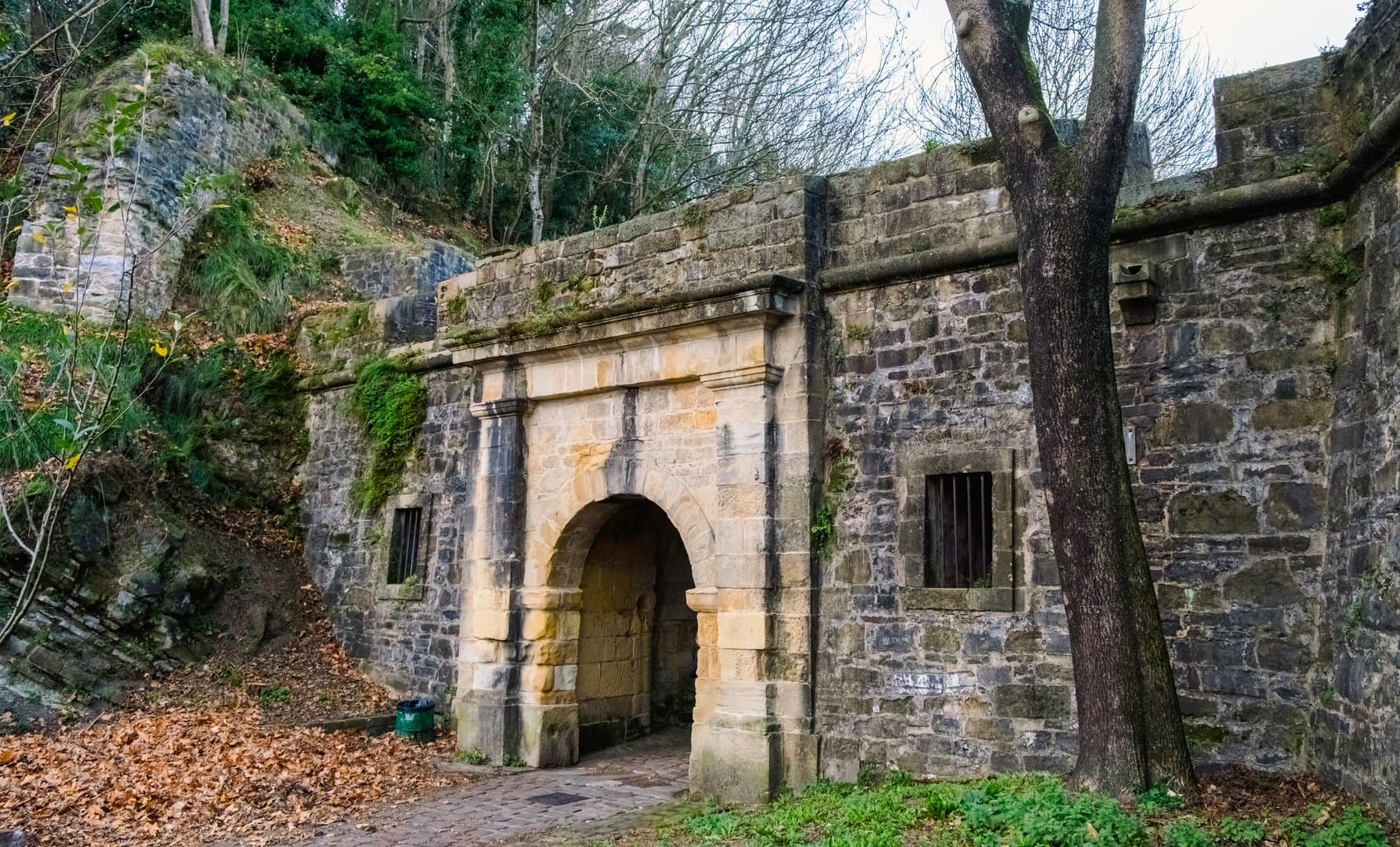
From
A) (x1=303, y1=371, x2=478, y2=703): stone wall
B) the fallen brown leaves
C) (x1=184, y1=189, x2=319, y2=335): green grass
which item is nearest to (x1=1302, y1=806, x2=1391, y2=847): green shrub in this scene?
the fallen brown leaves

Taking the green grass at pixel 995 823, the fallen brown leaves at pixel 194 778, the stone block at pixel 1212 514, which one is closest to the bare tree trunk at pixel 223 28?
the fallen brown leaves at pixel 194 778

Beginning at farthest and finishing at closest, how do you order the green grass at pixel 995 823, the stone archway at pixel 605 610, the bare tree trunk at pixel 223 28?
1. the bare tree trunk at pixel 223 28
2. the stone archway at pixel 605 610
3. the green grass at pixel 995 823

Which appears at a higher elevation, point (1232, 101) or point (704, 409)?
point (1232, 101)

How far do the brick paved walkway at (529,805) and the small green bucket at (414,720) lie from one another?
1.62 m

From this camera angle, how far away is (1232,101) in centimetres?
689

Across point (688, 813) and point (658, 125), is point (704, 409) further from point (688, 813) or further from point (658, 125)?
point (658, 125)

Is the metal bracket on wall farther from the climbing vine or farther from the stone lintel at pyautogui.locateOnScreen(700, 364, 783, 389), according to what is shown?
the stone lintel at pyautogui.locateOnScreen(700, 364, 783, 389)

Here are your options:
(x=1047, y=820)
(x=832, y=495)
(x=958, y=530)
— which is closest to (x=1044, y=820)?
(x=1047, y=820)

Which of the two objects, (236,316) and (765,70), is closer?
(236,316)

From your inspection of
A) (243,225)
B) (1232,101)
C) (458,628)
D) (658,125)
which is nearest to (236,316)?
(243,225)

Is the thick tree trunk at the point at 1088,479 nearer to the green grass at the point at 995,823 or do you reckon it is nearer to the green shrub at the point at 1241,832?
the green grass at the point at 995,823

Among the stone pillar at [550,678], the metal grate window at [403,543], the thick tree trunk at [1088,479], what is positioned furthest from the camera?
the metal grate window at [403,543]

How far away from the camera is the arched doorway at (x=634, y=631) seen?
1023 cm

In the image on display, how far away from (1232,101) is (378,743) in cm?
859
